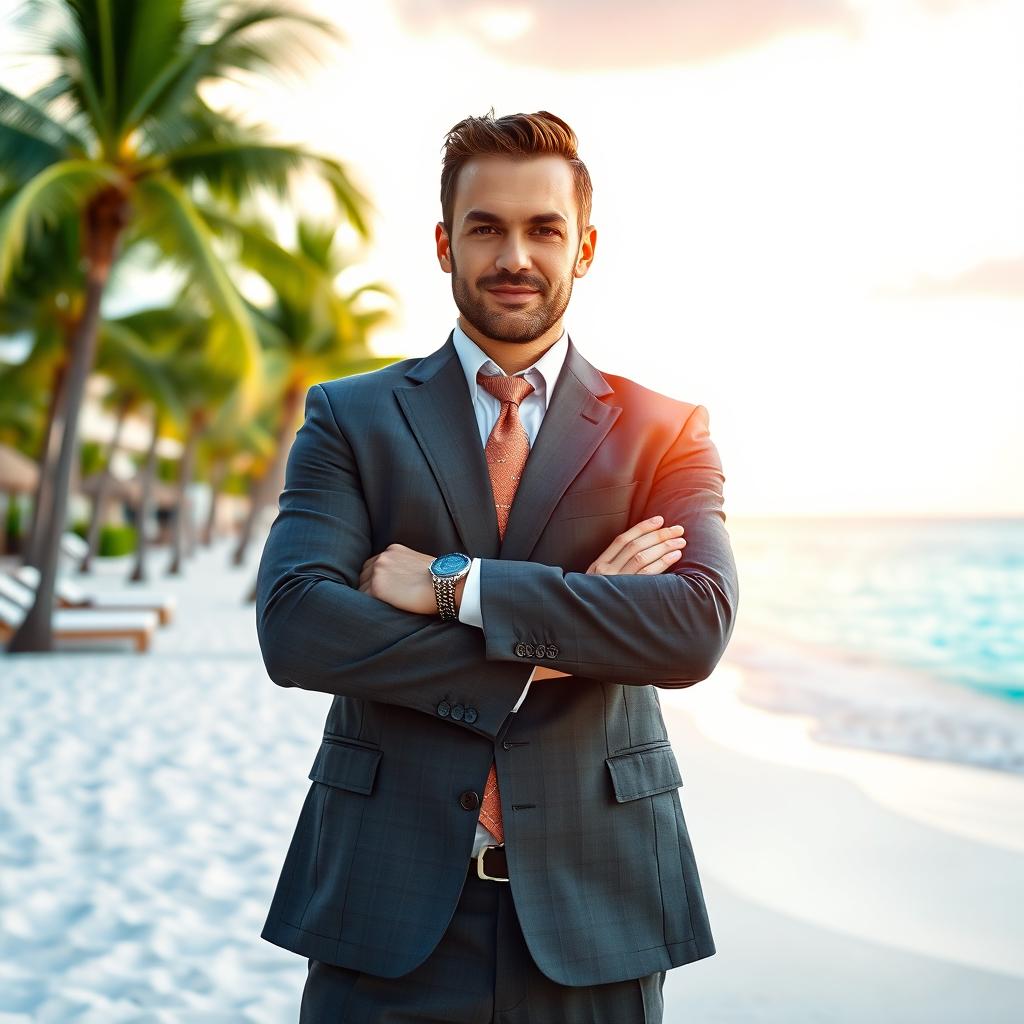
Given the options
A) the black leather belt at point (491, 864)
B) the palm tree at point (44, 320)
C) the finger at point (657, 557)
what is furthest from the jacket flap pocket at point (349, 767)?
the palm tree at point (44, 320)

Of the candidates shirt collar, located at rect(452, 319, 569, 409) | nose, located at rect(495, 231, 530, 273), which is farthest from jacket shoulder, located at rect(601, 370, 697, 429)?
nose, located at rect(495, 231, 530, 273)

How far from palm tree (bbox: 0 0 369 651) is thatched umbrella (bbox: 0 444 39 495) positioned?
16.9m

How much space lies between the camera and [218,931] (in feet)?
13.3

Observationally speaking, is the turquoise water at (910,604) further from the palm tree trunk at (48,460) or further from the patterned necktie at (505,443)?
the palm tree trunk at (48,460)

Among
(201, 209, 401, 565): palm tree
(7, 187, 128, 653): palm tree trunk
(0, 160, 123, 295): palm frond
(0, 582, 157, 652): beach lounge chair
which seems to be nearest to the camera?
(0, 160, 123, 295): palm frond

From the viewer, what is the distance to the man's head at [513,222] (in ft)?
5.95

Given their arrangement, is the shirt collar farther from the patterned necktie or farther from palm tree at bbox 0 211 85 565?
palm tree at bbox 0 211 85 565

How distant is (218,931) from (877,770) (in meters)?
5.45

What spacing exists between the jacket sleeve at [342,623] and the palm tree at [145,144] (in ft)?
30.8

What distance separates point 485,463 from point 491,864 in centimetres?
67

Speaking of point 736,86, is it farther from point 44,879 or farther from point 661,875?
point 661,875

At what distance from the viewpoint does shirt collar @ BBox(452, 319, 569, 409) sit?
1.96 m

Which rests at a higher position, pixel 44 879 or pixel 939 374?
pixel 939 374

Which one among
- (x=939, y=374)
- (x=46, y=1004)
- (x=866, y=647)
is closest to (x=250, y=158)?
(x=46, y=1004)
